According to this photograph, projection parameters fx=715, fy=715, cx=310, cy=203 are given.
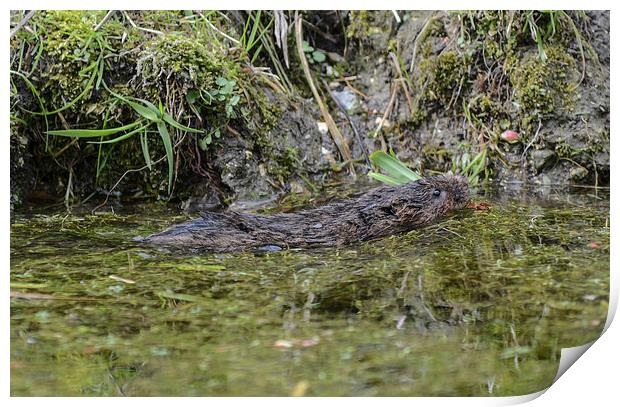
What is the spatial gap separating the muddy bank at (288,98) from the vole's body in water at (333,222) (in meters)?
0.41

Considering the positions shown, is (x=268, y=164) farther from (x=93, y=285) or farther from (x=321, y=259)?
(x=93, y=285)

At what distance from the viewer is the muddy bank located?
323cm

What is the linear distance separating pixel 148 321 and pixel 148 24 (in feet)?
5.40

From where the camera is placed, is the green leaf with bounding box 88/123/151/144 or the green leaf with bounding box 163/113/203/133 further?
the green leaf with bounding box 163/113/203/133

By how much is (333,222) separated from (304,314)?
1053mm

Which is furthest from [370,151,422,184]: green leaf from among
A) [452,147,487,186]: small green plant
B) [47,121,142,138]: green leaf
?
[47,121,142,138]: green leaf

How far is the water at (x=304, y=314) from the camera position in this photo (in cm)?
194

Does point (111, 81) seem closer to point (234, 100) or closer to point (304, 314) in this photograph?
point (234, 100)

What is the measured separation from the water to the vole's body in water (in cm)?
13

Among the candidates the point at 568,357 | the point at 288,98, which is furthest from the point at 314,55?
the point at 568,357

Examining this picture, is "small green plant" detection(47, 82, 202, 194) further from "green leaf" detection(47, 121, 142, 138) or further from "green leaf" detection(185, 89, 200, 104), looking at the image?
"green leaf" detection(185, 89, 200, 104)

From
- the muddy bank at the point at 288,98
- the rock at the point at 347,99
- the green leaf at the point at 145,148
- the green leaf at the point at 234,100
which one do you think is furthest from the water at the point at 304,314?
the rock at the point at 347,99

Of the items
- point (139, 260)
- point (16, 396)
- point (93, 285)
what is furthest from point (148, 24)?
point (16, 396)

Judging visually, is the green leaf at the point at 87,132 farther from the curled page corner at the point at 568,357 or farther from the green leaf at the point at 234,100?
the curled page corner at the point at 568,357
